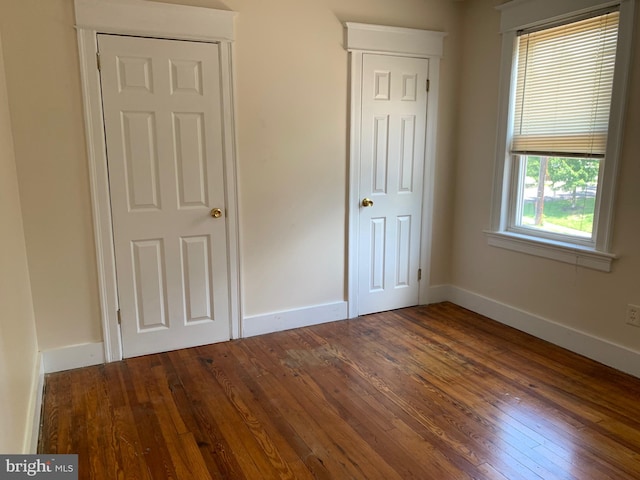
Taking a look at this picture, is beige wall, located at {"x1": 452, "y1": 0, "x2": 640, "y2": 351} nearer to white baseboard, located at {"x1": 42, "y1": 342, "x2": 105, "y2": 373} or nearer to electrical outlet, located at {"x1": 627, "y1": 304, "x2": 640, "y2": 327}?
electrical outlet, located at {"x1": 627, "y1": 304, "x2": 640, "y2": 327}

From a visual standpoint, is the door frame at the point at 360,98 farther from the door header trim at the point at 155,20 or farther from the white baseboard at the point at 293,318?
the door header trim at the point at 155,20

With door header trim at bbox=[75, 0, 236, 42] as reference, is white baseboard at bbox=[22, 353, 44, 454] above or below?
below

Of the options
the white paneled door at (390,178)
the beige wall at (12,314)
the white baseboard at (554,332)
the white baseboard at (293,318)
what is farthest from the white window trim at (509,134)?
the beige wall at (12,314)

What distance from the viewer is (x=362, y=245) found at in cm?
377

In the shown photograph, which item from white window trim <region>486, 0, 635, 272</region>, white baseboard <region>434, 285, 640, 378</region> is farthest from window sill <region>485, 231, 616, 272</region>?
white baseboard <region>434, 285, 640, 378</region>

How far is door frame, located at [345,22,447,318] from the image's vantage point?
3.45 metres

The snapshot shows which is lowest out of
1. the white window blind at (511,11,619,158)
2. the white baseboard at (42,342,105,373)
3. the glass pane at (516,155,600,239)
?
the white baseboard at (42,342,105,373)

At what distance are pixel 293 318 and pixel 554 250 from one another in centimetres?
192

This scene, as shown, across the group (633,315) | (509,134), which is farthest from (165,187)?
(633,315)

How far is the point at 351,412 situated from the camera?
2475 millimetres

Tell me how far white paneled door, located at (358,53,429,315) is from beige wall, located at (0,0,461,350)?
20cm

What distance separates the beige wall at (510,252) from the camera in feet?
9.21

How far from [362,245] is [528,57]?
1.81m

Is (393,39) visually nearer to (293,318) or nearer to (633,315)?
(293,318)
